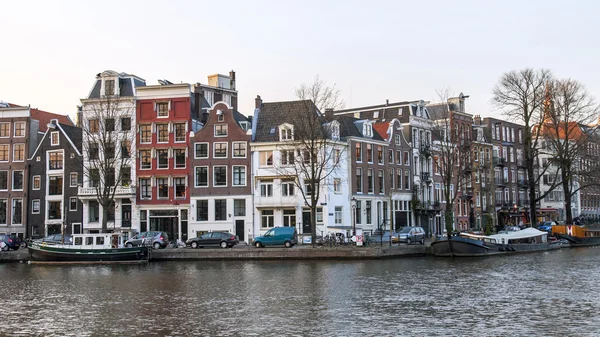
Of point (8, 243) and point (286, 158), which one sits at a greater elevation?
point (286, 158)

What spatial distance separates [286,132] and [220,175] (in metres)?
8.35

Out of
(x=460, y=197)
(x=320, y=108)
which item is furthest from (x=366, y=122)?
(x=460, y=197)

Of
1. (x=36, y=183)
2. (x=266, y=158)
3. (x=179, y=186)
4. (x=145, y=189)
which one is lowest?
(x=145, y=189)

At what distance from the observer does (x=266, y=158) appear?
70750 mm

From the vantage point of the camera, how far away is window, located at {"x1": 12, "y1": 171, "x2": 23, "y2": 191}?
250 feet

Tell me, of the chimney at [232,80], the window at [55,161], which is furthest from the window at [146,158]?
the chimney at [232,80]

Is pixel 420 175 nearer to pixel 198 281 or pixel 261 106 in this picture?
pixel 261 106

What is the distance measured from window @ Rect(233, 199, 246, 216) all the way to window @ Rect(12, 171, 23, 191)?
24.5 meters

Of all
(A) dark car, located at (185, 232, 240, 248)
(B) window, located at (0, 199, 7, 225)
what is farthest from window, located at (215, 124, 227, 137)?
(B) window, located at (0, 199, 7, 225)

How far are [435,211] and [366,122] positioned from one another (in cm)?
1625

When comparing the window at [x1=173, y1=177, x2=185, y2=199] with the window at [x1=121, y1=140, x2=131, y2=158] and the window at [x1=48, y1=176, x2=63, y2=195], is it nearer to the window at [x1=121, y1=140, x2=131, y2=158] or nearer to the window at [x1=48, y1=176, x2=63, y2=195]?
the window at [x1=121, y1=140, x2=131, y2=158]

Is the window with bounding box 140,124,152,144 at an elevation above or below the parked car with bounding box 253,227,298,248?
above

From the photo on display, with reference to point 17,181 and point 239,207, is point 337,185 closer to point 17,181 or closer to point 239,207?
point 239,207

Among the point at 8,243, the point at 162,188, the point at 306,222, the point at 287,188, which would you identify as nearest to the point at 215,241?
the point at 287,188
